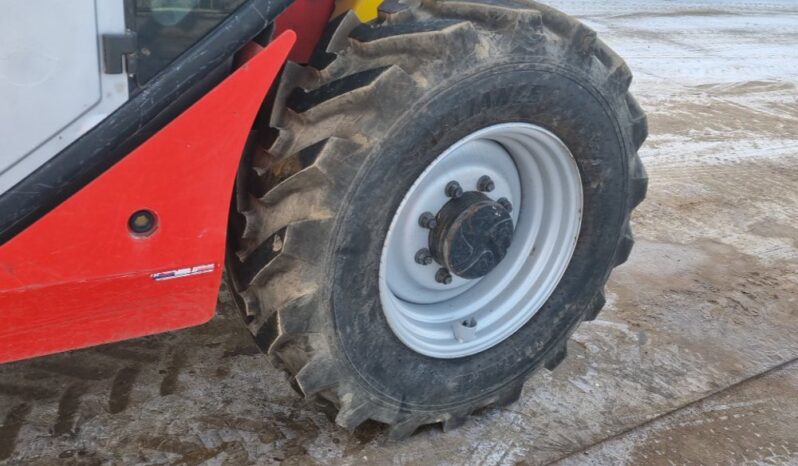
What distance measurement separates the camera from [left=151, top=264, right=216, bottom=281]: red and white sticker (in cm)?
190

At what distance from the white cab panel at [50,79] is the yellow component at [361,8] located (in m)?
0.78

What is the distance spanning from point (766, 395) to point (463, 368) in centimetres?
127

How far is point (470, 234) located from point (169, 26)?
1006 mm

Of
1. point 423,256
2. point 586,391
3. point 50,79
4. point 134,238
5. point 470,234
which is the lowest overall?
point 586,391

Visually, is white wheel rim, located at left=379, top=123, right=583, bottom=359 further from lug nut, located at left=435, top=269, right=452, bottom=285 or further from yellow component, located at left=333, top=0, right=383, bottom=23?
yellow component, located at left=333, top=0, right=383, bottom=23

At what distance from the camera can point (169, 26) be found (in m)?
1.76

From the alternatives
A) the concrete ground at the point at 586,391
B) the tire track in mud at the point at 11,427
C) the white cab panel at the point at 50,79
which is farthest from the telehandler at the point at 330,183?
the tire track in mud at the point at 11,427

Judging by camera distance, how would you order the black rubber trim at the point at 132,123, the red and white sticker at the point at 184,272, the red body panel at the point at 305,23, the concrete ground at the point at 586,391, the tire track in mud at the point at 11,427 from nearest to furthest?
1. the black rubber trim at the point at 132,123
2. the red and white sticker at the point at 184,272
3. the red body panel at the point at 305,23
4. the tire track in mud at the point at 11,427
5. the concrete ground at the point at 586,391

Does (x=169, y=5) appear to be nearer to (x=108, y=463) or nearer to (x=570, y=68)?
(x=570, y=68)

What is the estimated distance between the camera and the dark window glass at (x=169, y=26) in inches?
67.6

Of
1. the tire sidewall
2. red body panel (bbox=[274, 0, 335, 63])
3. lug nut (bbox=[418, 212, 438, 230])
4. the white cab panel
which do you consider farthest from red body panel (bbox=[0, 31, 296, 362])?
lug nut (bbox=[418, 212, 438, 230])

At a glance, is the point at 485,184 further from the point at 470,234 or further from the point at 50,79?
the point at 50,79

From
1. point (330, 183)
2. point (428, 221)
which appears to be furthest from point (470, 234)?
point (330, 183)

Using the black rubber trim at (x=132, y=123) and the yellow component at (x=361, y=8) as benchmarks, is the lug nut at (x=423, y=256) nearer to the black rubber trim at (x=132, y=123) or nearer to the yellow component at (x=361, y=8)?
the yellow component at (x=361, y=8)
